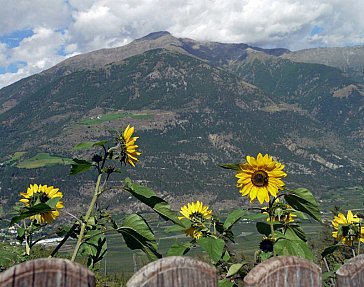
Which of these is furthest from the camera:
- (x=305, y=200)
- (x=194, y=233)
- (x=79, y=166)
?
(x=194, y=233)

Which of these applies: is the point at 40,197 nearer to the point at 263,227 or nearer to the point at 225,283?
the point at 263,227

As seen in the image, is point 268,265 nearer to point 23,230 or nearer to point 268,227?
point 268,227

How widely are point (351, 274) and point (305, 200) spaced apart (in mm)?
571

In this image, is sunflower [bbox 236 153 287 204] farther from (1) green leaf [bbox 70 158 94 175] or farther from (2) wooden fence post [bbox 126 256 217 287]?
(2) wooden fence post [bbox 126 256 217 287]

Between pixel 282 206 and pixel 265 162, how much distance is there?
326 millimetres

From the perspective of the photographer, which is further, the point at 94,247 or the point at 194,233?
the point at 194,233

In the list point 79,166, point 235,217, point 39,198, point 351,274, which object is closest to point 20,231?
point 39,198

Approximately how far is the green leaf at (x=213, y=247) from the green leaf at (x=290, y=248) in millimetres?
268

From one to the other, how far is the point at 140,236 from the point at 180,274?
485 mm

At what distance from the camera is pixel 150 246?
2197 millimetres

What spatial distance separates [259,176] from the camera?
3031mm

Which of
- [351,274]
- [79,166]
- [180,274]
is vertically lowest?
[351,274]

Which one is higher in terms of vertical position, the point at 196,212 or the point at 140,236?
the point at 140,236

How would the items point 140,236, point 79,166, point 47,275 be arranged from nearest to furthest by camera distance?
point 47,275, point 140,236, point 79,166
